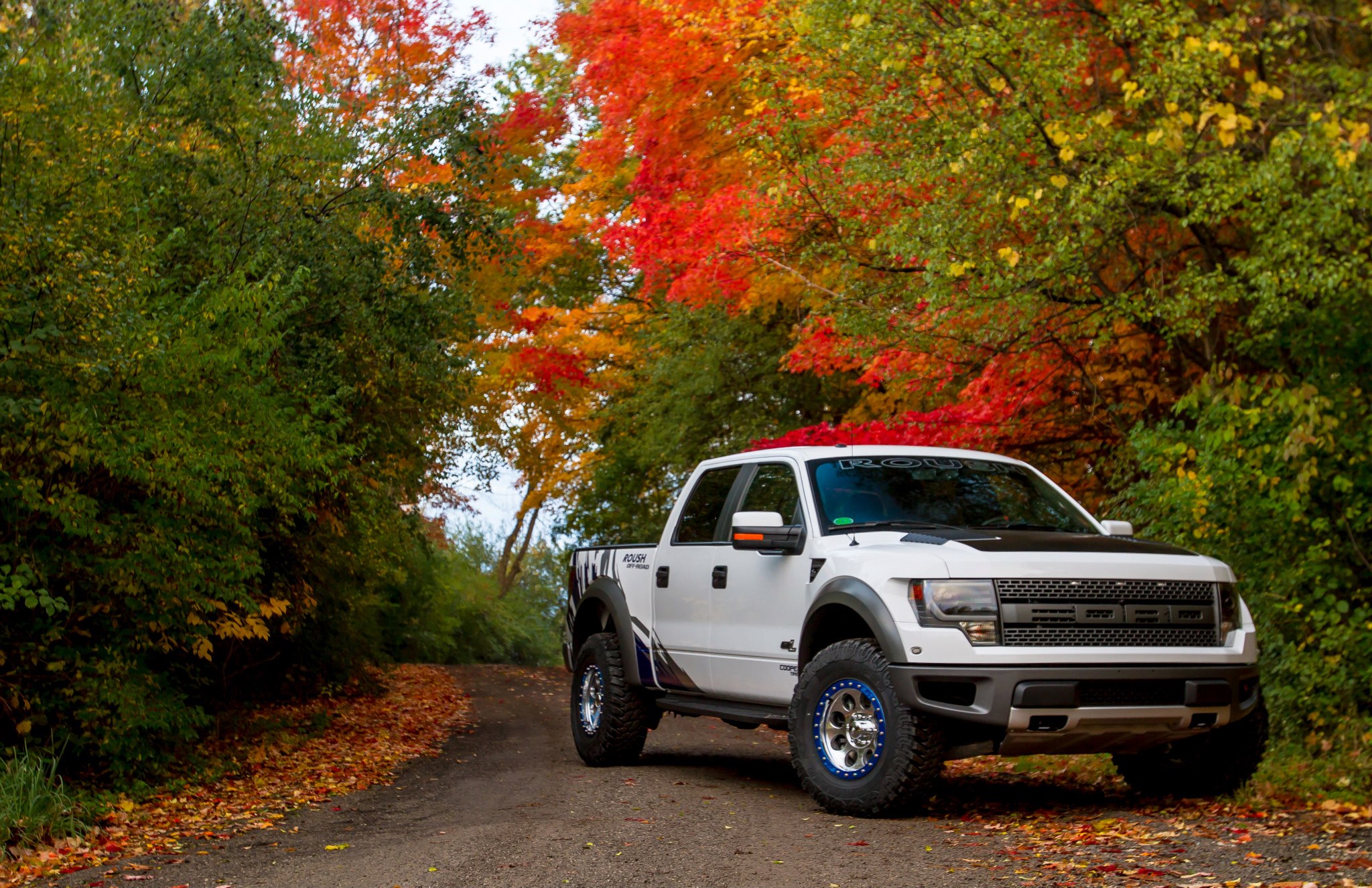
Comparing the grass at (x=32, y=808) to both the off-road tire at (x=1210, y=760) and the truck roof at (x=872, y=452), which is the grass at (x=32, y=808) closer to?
the truck roof at (x=872, y=452)

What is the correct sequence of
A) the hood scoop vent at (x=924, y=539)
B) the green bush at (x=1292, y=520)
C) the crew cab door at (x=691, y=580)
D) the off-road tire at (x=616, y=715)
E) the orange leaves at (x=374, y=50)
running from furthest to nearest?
the orange leaves at (x=374, y=50) < the off-road tire at (x=616, y=715) < the crew cab door at (x=691, y=580) < the green bush at (x=1292, y=520) < the hood scoop vent at (x=924, y=539)

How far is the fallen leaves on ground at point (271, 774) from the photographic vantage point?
750 centimetres

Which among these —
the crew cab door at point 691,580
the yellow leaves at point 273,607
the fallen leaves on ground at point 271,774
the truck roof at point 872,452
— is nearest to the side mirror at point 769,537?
the truck roof at point 872,452

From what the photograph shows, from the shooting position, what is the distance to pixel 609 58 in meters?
17.7

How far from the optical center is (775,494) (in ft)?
29.7

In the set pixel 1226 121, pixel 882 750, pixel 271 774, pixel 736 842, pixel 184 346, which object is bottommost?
pixel 271 774

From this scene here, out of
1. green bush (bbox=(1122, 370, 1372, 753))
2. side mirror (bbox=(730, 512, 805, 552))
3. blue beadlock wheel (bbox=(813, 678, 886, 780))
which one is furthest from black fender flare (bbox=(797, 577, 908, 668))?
green bush (bbox=(1122, 370, 1372, 753))

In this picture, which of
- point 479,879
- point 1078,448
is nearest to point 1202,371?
point 1078,448

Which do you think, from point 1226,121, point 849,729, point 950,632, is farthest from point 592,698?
point 1226,121

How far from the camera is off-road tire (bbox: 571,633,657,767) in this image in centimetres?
1024

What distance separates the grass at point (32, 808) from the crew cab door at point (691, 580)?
12.2ft

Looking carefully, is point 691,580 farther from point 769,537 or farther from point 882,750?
point 882,750

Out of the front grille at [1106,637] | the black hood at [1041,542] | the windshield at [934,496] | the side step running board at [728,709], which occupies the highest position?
the windshield at [934,496]

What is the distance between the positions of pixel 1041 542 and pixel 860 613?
3.42 feet
